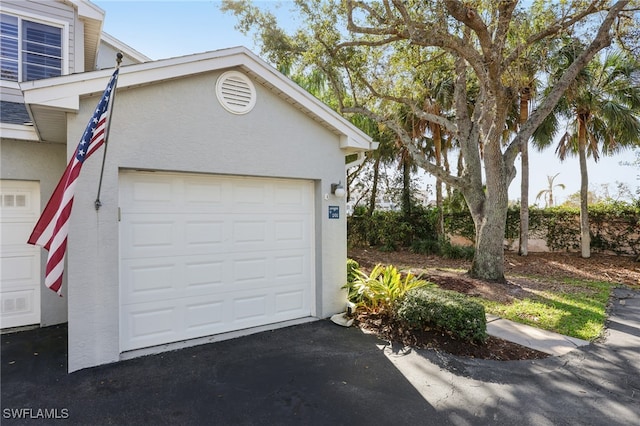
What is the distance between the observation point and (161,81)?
485cm

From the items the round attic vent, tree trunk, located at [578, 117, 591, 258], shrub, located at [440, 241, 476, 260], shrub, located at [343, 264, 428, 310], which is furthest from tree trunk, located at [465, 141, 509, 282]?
the round attic vent

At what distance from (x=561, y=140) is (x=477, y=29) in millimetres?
9488

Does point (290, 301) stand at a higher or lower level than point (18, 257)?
lower

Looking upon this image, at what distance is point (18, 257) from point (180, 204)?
3.19 m

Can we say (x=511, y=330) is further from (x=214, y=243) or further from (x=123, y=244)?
(x=123, y=244)

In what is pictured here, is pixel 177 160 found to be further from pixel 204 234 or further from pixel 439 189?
pixel 439 189

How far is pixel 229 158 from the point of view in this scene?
17.6ft

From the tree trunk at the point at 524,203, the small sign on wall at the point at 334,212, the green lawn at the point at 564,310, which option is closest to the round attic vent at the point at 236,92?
the small sign on wall at the point at 334,212

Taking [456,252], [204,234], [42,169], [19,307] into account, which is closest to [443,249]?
[456,252]

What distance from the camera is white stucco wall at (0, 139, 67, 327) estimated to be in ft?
18.4

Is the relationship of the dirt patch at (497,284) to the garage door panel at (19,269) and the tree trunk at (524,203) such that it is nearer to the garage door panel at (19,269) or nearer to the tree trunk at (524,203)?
the tree trunk at (524,203)

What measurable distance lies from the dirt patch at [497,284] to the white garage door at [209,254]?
1.75 metres

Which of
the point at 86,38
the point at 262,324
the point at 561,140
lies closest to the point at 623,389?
the point at 262,324

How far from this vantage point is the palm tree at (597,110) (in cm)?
1077
